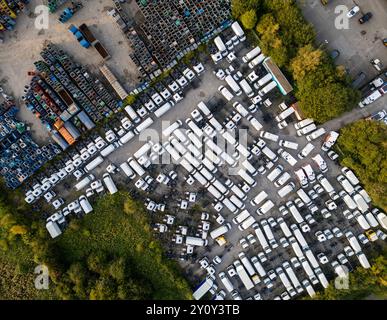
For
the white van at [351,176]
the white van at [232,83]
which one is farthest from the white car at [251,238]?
the white van at [232,83]

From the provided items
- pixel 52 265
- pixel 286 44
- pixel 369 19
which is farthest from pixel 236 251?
pixel 369 19

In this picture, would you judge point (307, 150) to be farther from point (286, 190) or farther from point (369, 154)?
point (369, 154)

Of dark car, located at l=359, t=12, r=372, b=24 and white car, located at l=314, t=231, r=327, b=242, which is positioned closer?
dark car, located at l=359, t=12, r=372, b=24

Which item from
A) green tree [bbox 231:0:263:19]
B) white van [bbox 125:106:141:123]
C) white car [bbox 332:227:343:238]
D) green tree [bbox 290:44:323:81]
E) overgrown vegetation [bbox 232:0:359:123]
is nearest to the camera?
green tree [bbox 290:44:323:81]

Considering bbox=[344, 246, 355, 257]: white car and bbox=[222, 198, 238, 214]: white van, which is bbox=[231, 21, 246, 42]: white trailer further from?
bbox=[344, 246, 355, 257]: white car

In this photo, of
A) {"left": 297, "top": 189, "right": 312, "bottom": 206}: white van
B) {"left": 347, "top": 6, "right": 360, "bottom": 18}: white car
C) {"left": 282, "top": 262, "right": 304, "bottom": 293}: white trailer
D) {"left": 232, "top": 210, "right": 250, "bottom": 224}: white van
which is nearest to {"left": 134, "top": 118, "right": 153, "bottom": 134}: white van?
{"left": 232, "top": 210, "right": 250, "bottom": 224}: white van

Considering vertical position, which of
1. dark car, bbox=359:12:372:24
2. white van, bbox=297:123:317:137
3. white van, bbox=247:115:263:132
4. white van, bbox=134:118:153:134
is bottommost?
white van, bbox=297:123:317:137

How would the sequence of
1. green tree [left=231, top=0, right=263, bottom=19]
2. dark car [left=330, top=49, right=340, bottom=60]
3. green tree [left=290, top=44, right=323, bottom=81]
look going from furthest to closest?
dark car [left=330, top=49, right=340, bottom=60] < green tree [left=231, top=0, right=263, bottom=19] < green tree [left=290, top=44, right=323, bottom=81]
